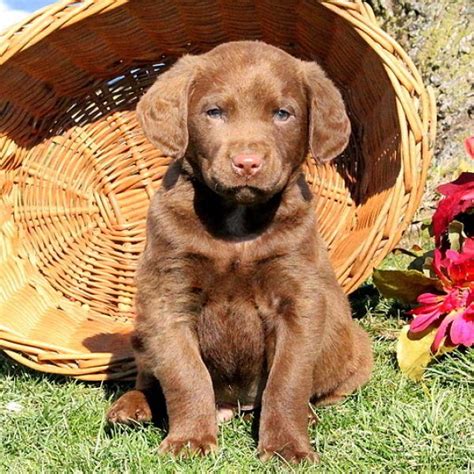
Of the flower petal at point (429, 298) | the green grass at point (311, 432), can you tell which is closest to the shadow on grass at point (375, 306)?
the green grass at point (311, 432)

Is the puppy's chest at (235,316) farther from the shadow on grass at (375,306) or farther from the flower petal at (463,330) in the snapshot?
the shadow on grass at (375,306)

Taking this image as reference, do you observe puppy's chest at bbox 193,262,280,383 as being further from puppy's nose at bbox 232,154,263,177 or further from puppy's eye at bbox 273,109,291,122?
puppy's eye at bbox 273,109,291,122

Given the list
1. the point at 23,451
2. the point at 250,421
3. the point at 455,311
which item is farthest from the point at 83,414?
the point at 455,311

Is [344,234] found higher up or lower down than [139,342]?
lower down

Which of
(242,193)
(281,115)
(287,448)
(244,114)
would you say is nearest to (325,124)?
(281,115)

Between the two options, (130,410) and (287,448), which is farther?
(130,410)

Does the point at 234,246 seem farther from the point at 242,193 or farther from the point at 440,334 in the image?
the point at 440,334

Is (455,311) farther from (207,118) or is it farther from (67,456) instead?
(67,456)
